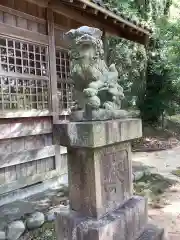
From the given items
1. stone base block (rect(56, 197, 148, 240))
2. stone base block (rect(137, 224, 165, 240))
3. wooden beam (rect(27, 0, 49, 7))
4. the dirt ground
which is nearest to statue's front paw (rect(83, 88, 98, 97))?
stone base block (rect(56, 197, 148, 240))

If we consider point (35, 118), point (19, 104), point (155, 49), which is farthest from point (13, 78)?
point (155, 49)

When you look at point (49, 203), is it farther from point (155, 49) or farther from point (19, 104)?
point (155, 49)

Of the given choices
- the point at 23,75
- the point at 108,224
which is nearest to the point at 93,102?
the point at 108,224

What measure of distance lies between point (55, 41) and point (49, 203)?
3.39m

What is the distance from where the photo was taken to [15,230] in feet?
11.8

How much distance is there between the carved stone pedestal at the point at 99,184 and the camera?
8.34ft

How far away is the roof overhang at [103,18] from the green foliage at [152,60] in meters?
2.85

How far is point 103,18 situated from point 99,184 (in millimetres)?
4652

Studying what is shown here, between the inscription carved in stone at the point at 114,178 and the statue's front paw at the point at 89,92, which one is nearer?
the statue's front paw at the point at 89,92

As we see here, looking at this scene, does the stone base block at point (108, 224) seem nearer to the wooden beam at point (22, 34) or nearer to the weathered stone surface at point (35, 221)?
the weathered stone surface at point (35, 221)

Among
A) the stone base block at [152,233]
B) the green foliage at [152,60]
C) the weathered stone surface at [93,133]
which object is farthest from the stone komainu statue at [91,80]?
the green foliage at [152,60]

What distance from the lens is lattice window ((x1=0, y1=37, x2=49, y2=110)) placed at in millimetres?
4949

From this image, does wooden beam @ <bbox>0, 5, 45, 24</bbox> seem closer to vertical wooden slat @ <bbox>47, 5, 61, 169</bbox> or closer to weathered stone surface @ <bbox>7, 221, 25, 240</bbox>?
vertical wooden slat @ <bbox>47, 5, 61, 169</bbox>

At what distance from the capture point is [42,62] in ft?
18.5
